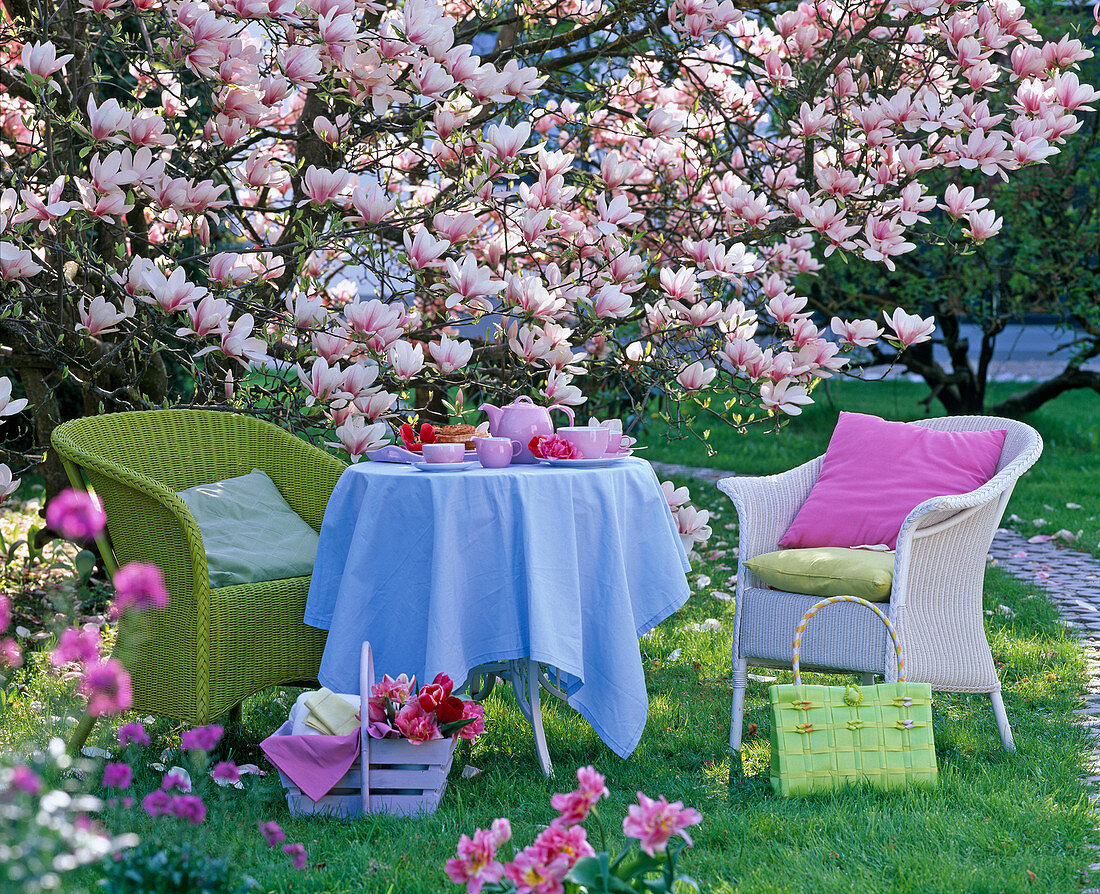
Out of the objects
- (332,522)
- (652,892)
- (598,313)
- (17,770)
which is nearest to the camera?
(17,770)

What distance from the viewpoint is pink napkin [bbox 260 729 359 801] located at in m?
2.62

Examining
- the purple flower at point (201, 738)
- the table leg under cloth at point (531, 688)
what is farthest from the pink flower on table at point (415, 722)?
the purple flower at point (201, 738)

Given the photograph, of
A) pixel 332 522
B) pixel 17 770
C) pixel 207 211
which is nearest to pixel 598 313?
pixel 332 522

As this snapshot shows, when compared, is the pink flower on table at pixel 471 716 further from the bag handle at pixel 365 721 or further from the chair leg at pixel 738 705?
the chair leg at pixel 738 705

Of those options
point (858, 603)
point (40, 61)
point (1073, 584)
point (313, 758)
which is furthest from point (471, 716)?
point (1073, 584)

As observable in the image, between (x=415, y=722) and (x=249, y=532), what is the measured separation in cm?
102

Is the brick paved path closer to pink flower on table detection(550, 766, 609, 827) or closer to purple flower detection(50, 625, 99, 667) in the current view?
pink flower on table detection(550, 766, 609, 827)

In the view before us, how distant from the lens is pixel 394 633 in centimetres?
278

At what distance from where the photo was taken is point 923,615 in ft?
9.95

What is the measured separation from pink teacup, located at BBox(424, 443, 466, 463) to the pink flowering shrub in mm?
1260

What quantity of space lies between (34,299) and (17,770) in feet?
8.28

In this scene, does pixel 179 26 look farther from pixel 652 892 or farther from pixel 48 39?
pixel 652 892

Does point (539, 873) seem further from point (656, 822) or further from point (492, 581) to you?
point (492, 581)

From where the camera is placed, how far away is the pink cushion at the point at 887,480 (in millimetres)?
3295
